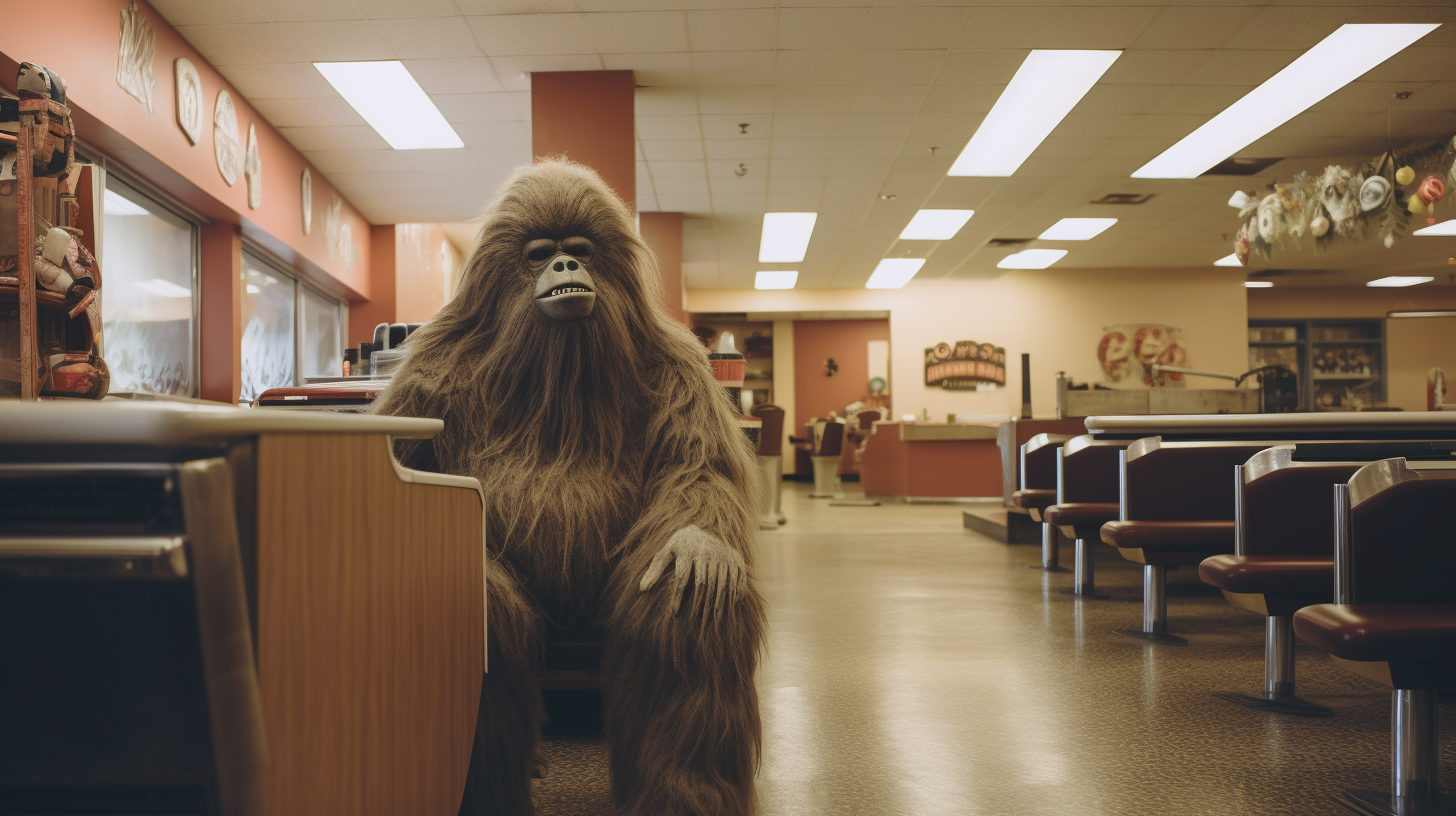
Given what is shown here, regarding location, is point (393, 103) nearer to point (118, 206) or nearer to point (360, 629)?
point (118, 206)

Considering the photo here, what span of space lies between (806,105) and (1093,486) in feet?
11.0

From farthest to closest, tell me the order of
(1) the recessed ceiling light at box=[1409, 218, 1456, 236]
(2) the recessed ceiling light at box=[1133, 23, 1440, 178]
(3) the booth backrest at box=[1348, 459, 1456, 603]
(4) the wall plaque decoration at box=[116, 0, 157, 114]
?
(1) the recessed ceiling light at box=[1409, 218, 1456, 236], (2) the recessed ceiling light at box=[1133, 23, 1440, 178], (4) the wall plaque decoration at box=[116, 0, 157, 114], (3) the booth backrest at box=[1348, 459, 1456, 603]

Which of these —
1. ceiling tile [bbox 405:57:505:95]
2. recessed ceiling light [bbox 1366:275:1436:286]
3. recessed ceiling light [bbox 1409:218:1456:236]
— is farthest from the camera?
recessed ceiling light [bbox 1366:275:1436:286]

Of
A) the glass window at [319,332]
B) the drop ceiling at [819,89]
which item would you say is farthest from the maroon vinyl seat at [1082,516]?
the glass window at [319,332]

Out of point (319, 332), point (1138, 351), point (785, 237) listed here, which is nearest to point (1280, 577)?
point (319, 332)

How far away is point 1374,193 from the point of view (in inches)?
210

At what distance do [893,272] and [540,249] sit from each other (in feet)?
35.5

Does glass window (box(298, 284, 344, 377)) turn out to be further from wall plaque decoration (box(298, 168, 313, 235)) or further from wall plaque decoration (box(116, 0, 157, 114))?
wall plaque decoration (box(116, 0, 157, 114))

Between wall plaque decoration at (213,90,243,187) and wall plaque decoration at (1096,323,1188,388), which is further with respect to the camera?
wall plaque decoration at (1096,323,1188,388)

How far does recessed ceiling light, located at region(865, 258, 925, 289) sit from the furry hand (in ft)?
33.3

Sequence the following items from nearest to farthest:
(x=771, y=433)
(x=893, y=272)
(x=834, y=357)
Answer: (x=771, y=433), (x=893, y=272), (x=834, y=357)

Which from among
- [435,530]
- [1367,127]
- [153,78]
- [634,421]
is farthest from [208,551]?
[1367,127]

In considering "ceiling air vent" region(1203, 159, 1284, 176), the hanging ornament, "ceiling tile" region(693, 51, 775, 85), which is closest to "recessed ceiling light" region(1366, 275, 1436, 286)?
"ceiling air vent" region(1203, 159, 1284, 176)

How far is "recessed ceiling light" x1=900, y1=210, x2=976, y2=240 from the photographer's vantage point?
28.4ft
